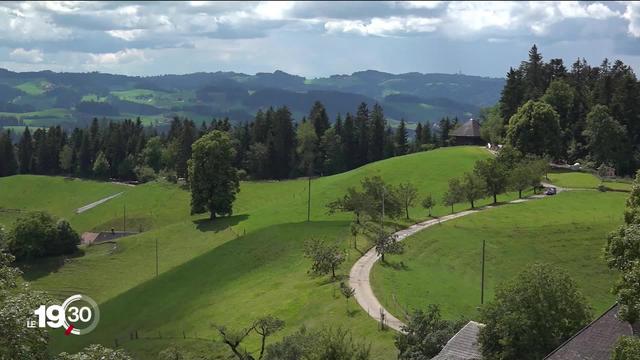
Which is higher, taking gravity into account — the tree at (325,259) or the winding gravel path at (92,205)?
the tree at (325,259)

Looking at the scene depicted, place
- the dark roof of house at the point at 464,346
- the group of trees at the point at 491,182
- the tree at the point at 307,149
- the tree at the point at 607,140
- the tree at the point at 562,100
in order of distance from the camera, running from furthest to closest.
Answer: the tree at the point at 307,149 < the tree at the point at 562,100 < the tree at the point at 607,140 < the group of trees at the point at 491,182 < the dark roof of house at the point at 464,346

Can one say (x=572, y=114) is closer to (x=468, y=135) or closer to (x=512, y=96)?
(x=512, y=96)

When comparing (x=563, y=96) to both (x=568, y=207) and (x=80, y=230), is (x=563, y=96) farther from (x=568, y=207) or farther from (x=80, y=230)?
(x=80, y=230)

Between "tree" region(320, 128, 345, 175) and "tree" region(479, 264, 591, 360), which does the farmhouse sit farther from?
"tree" region(479, 264, 591, 360)

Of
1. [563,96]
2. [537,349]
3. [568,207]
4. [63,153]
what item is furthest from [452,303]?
[63,153]

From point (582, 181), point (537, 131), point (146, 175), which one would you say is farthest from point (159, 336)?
point (146, 175)

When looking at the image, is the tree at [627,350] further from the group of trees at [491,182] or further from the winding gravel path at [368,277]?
the group of trees at [491,182]

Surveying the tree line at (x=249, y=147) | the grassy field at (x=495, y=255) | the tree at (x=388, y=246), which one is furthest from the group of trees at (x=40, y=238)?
the grassy field at (x=495, y=255)

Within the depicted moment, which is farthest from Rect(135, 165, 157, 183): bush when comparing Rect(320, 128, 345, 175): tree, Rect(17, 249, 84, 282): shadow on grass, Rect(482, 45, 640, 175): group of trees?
Rect(482, 45, 640, 175): group of trees
